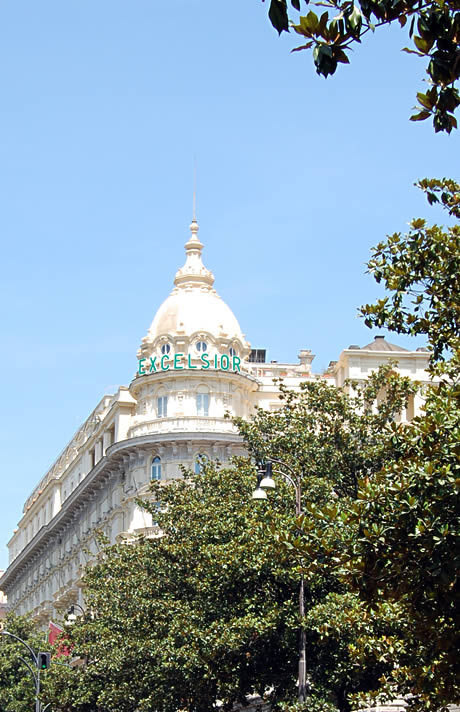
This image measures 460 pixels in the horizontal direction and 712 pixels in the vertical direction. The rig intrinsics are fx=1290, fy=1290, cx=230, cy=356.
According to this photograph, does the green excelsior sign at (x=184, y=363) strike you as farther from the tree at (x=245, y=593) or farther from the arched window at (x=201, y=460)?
the tree at (x=245, y=593)

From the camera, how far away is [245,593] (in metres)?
35.1

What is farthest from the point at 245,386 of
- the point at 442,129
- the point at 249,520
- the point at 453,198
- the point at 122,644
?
the point at 442,129

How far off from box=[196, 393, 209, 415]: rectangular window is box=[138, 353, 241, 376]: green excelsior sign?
1563 millimetres

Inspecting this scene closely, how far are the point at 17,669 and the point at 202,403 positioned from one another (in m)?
17.8

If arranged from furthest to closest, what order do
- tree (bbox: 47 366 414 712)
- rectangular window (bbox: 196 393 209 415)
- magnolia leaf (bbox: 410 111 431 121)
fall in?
1. rectangular window (bbox: 196 393 209 415)
2. tree (bbox: 47 366 414 712)
3. magnolia leaf (bbox: 410 111 431 121)

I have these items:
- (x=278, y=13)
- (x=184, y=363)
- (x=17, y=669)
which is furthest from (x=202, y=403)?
(x=278, y=13)

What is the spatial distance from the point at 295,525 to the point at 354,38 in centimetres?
991

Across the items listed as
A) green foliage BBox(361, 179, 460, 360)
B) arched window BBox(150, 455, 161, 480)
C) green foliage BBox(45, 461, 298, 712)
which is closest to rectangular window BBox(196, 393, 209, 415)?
arched window BBox(150, 455, 161, 480)

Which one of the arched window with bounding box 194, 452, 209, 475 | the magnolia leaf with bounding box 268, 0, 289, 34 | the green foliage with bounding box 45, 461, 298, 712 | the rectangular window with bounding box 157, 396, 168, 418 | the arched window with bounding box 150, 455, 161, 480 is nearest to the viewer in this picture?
the magnolia leaf with bounding box 268, 0, 289, 34

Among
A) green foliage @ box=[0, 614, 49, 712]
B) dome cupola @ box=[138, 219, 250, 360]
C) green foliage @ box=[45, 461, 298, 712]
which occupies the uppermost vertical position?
dome cupola @ box=[138, 219, 250, 360]

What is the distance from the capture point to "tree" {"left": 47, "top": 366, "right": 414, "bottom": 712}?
33219 mm

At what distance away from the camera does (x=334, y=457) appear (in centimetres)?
3822

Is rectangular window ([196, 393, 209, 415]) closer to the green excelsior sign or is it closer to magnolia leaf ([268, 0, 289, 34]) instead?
the green excelsior sign

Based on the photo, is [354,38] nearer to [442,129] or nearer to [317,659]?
[442,129]
